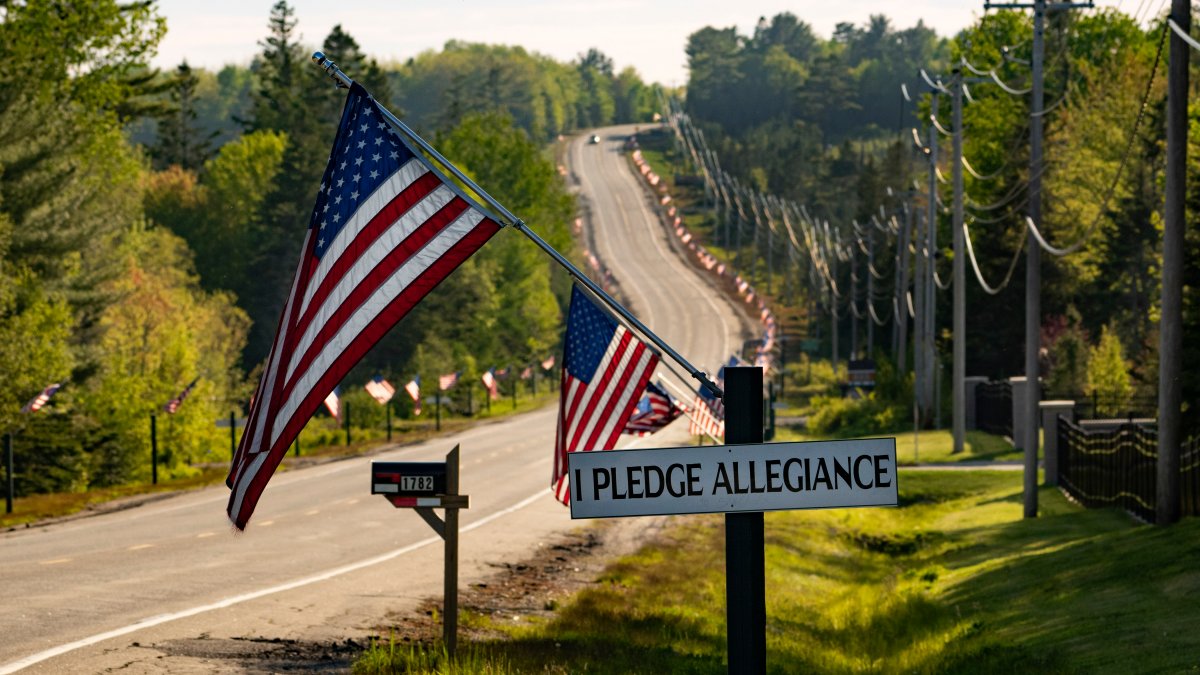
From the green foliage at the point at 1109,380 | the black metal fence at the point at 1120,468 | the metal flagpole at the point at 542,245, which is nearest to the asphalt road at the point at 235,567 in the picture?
the metal flagpole at the point at 542,245

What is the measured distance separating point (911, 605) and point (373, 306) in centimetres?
1246

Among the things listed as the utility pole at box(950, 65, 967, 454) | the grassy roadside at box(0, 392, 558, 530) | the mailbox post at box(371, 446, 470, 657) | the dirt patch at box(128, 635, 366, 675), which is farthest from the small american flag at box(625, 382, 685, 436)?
the utility pole at box(950, 65, 967, 454)

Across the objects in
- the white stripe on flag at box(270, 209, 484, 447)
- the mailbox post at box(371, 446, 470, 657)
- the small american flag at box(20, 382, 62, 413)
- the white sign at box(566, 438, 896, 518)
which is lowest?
the small american flag at box(20, 382, 62, 413)

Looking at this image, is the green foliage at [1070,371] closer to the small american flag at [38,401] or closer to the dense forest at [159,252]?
the dense forest at [159,252]

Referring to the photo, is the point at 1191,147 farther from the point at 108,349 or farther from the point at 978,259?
the point at 108,349

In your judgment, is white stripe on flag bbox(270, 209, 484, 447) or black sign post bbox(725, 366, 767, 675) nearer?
black sign post bbox(725, 366, 767, 675)

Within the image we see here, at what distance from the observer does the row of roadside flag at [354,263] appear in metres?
10.8

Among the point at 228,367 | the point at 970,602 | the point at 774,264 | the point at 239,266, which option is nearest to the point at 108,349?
the point at 228,367

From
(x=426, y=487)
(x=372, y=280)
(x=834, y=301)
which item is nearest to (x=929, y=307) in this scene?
(x=834, y=301)

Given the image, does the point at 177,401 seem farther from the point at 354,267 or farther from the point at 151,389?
the point at 354,267

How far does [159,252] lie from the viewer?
112750 millimetres

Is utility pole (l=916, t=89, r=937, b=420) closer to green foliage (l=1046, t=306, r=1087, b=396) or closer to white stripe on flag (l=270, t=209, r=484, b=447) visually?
green foliage (l=1046, t=306, r=1087, b=396)

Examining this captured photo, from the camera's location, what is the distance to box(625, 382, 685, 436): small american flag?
2642cm

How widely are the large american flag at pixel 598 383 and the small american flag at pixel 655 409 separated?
6231 mm
